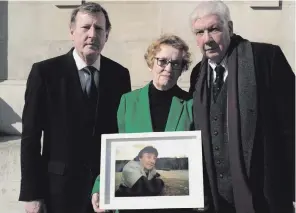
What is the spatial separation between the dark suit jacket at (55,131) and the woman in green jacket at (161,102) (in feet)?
0.74

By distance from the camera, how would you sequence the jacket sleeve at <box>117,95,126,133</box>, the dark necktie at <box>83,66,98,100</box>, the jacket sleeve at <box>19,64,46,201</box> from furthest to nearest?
the dark necktie at <box>83,66,98,100</box>
the jacket sleeve at <box>19,64,46,201</box>
the jacket sleeve at <box>117,95,126,133</box>

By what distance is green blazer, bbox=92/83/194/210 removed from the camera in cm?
255

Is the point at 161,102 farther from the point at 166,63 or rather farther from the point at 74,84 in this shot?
the point at 74,84

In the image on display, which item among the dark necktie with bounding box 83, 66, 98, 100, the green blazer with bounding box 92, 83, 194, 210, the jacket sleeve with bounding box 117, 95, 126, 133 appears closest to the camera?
the green blazer with bounding box 92, 83, 194, 210

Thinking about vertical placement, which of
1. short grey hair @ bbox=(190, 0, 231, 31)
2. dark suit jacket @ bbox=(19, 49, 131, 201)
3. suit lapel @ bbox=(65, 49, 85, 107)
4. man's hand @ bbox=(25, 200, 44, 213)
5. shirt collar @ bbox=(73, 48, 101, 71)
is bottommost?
man's hand @ bbox=(25, 200, 44, 213)

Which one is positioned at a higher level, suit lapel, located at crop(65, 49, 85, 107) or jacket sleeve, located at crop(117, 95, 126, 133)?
suit lapel, located at crop(65, 49, 85, 107)

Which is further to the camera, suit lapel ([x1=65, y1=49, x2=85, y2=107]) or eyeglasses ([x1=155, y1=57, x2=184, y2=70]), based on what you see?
suit lapel ([x1=65, y1=49, x2=85, y2=107])

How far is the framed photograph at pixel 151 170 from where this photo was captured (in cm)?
245

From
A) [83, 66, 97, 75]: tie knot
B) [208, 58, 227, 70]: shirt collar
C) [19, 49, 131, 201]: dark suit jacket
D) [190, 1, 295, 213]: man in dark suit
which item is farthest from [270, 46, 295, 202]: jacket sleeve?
[83, 66, 97, 75]: tie knot

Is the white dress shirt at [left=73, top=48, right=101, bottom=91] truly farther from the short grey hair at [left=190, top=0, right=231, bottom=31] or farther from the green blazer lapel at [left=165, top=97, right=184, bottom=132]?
the short grey hair at [left=190, top=0, right=231, bottom=31]

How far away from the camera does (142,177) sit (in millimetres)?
2494

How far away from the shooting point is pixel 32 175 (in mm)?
2822

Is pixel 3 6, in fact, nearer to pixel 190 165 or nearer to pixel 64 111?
pixel 64 111

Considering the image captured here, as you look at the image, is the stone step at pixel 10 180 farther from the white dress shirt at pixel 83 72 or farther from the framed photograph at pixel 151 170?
the framed photograph at pixel 151 170
